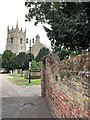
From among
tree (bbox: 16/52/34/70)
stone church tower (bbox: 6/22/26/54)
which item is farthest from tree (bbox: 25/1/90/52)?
stone church tower (bbox: 6/22/26/54)

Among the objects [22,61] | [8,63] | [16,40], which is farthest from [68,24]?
[16,40]

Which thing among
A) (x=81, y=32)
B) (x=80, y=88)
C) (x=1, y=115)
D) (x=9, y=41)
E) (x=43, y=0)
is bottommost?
(x=1, y=115)

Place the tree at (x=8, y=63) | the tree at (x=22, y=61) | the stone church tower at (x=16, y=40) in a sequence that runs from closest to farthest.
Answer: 1. the tree at (x=22, y=61)
2. the tree at (x=8, y=63)
3. the stone church tower at (x=16, y=40)

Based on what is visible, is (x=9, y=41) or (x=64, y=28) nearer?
(x=64, y=28)

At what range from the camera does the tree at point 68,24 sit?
1449 cm

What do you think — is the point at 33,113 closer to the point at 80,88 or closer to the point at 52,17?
the point at 80,88

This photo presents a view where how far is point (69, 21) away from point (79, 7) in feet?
4.79

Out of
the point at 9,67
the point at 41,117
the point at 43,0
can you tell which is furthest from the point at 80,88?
the point at 9,67

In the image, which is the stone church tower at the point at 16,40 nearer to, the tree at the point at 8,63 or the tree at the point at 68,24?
the tree at the point at 8,63

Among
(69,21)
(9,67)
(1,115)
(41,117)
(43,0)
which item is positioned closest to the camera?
(41,117)

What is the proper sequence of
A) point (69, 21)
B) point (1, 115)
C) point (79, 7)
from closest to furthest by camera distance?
1. point (1, 115)
2. point (69, 21)
3. point (79, 7)

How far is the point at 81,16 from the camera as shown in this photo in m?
14.7

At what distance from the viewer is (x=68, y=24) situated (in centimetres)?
1454

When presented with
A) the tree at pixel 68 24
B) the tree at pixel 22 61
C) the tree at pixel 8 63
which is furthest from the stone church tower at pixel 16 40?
the tree at pixel 68 24
